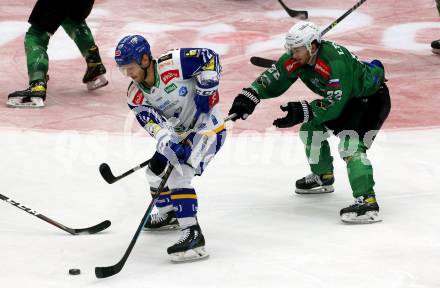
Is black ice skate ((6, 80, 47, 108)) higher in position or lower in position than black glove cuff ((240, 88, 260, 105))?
lower

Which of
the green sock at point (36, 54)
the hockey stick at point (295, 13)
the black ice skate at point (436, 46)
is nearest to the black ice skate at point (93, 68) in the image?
the green sock at point (36, 54)

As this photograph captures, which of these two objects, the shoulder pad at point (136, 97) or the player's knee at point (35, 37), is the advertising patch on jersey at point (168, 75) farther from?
the player's knee at point (35, 37)

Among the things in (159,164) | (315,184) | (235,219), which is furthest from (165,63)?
(315,184)

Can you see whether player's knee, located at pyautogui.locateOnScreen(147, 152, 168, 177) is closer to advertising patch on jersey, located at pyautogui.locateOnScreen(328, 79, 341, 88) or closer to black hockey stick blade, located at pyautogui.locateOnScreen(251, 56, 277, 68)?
advertising patch on jersey, located at pyautogui.locateOnScreen(328, 79, 341, 88)

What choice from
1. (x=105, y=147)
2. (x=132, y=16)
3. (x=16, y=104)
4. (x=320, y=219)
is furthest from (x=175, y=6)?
(x=320, y=219)

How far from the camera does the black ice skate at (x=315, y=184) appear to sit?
6.26m

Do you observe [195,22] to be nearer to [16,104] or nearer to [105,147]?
[16,104]

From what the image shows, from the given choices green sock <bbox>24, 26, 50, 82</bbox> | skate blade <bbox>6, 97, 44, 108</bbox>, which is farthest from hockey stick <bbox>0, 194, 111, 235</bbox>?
green sock <bbox>24, 26, 50, 82</bbox>

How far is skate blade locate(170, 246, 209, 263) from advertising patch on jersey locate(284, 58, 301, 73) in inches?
51.7

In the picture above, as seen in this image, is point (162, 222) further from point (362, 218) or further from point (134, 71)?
point (362, 218)

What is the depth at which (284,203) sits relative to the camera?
20.0ft

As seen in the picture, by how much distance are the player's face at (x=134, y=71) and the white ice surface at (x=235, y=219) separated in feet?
2.85

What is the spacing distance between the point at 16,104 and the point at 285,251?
12.2 ft

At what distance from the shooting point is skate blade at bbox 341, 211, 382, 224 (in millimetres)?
5582
